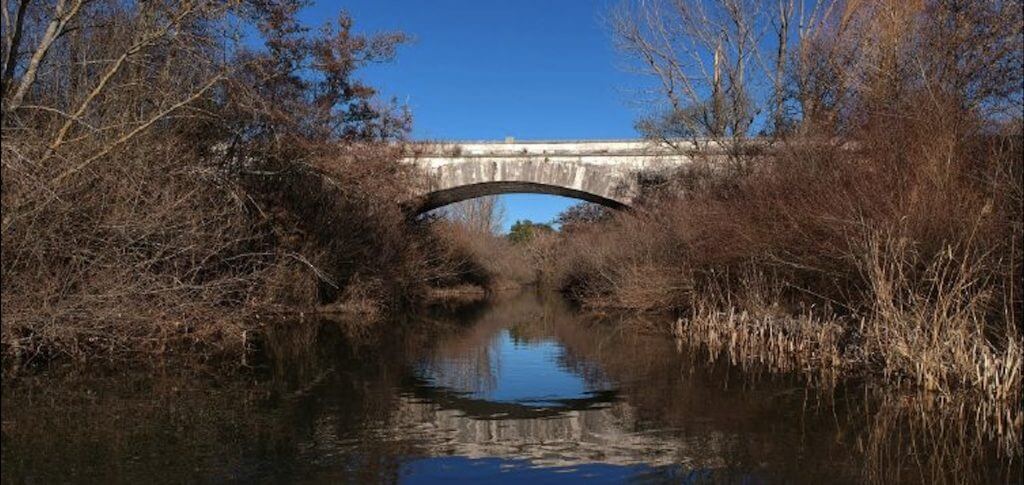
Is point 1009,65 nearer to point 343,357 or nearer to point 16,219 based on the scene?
point 343,357

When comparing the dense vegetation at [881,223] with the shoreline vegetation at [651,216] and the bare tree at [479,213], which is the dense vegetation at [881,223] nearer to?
the shoreline vegetation at [651,216]

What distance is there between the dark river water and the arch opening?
1829cm

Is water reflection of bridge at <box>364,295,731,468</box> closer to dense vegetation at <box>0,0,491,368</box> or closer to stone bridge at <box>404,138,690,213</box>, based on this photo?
dense vegetation at <box>0,0,491,368</box>

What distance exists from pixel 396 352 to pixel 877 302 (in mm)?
8127

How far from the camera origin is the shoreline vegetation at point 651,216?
9742 millimetres

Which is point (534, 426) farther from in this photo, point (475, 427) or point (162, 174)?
point (162, 174)

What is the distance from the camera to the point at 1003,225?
913 cm

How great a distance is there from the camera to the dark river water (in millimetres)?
6484

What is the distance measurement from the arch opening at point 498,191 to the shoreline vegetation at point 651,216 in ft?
27.6

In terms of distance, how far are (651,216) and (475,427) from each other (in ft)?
51.2

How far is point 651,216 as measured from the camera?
23.0 meters

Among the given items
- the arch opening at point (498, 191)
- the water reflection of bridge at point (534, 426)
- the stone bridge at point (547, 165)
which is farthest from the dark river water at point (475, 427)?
the arch opening at point (498, 191)

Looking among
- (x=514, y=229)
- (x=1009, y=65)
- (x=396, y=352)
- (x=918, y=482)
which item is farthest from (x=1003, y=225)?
(x=514, y=229)

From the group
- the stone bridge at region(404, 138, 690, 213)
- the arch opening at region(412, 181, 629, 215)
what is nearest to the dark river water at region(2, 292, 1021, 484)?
the stone bridge at region(404, 138, 690, 213)
